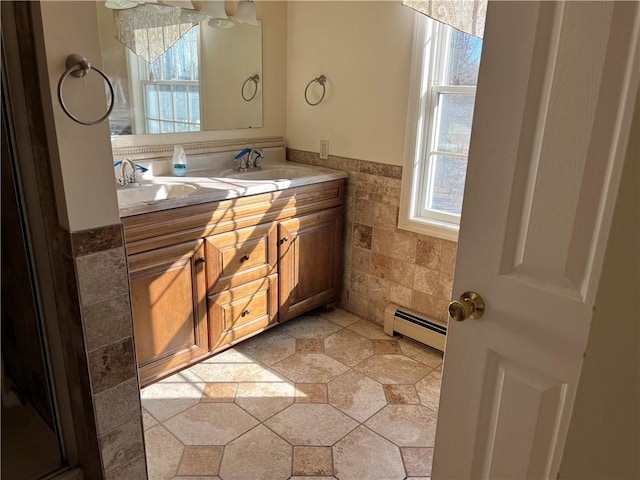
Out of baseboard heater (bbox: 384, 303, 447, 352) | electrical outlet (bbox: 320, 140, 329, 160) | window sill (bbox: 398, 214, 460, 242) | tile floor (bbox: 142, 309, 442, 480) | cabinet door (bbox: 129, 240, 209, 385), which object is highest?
electrical outlet (bbox: 320, 140, 329, 160)

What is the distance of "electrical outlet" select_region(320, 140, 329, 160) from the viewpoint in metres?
2.99

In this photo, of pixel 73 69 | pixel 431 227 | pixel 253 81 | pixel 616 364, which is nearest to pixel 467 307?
pixel 616 364

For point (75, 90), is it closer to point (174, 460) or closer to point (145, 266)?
point (145, 266)

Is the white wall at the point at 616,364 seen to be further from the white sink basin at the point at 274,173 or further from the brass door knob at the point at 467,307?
the white sink basin at the point at 274,173

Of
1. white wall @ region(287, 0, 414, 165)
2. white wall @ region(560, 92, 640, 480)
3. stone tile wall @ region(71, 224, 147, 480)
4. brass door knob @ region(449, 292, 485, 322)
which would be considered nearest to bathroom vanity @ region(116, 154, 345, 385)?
white wall @ region(287, 0, 414, 165)

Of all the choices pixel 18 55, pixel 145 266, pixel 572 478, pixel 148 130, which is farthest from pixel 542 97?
pixel 148 130

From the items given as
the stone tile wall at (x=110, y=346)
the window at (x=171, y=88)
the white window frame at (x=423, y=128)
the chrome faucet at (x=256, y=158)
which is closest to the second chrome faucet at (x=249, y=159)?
the chrome faucet at (x=256, y=158)

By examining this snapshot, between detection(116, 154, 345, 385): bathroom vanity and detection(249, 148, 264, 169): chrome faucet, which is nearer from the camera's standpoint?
detection(116, 154, 345, 385): bathroom vanity

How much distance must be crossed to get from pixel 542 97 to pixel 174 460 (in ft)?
5.78

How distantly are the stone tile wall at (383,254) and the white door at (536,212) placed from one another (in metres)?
1.40

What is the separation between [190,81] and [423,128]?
1303 mm

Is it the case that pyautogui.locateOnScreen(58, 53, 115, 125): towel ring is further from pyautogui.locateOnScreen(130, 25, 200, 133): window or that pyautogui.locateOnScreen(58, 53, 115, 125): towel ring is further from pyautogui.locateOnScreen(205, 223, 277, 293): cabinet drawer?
pyautogui.locateOnScreen(130, 25, 200, 133): window

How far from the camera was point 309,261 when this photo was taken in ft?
9.30

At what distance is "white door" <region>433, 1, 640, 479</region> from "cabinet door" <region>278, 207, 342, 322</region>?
5.09 feet
